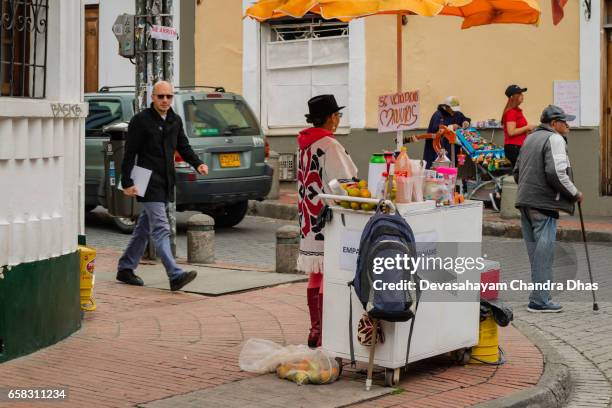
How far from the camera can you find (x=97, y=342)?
28.3 feet

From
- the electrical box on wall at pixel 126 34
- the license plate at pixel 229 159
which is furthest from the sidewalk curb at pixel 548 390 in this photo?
the license plate at pixel 229 159

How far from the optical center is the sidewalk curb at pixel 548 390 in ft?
23.4

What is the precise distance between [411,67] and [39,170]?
40.1ft

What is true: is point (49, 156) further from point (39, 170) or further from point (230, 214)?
point (230, 214)

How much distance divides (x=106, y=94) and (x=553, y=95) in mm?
6821

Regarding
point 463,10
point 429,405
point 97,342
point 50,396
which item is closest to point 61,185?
point 97,342

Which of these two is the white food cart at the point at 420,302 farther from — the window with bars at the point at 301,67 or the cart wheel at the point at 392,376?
the window with bars at the point at 301,67

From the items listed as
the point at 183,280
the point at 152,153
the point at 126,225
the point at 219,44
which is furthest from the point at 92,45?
the point at 183,280

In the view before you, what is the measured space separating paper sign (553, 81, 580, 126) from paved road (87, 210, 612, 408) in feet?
9.76

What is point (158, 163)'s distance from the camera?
11.0m

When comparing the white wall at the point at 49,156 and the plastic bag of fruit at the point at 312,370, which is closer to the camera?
the plastic bag of fruit at the point at 312,370

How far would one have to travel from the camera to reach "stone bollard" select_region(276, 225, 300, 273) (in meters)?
12.1

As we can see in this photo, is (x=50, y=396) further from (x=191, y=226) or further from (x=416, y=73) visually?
(x=416, y=73)

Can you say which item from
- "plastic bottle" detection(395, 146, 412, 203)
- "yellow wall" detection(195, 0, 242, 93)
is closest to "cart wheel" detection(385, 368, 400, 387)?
"plastic bottle" detection(395, 146, 412, 203)
